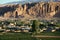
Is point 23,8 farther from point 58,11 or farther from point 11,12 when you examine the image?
point 58,11

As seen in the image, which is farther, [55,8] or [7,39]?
[55,8]

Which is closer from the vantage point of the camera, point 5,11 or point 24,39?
point 24,39

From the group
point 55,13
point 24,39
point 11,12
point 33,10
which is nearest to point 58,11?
point 55,13

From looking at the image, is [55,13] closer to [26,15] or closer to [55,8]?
[55,8]

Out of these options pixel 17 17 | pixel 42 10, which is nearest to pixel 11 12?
pixel 17 17

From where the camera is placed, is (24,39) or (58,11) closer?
(24,39)

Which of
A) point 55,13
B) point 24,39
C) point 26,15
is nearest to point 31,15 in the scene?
point 26,15

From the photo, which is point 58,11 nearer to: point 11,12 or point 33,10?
point 33,10
